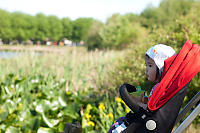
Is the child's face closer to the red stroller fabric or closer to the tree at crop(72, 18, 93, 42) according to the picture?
the red stroller fabric

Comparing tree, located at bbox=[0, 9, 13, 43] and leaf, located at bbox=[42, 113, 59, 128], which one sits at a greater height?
tree, located at bbox=[0, 9, 13, 43]

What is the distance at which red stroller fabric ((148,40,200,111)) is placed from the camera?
1.28 meters

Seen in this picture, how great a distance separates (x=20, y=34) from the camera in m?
52.7

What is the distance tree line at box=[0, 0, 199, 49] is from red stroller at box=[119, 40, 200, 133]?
38.9ft

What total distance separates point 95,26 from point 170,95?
20.0 meters

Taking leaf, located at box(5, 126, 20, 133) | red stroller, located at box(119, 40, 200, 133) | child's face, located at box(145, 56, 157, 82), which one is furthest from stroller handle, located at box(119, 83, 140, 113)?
leaf, located at box(5, 126, 20, 133)

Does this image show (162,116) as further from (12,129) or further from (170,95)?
(12,129)

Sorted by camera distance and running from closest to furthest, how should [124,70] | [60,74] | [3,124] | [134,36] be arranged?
[3,124]
[124,70]
[60,74]
[134,36]

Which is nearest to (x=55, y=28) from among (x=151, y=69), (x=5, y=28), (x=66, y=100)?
(x=5, y=28)

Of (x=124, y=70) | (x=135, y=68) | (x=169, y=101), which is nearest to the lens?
(x=169, y=101)

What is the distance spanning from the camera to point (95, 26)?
2086 cm

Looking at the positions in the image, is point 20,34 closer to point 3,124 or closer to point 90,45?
point 90,45

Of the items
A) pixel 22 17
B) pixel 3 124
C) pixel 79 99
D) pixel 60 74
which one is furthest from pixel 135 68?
pixel 22 17

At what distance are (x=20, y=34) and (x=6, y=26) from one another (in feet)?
11.5
